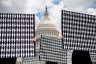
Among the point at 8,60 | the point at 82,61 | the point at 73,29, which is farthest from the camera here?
the point at 73,29

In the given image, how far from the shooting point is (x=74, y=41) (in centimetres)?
5953

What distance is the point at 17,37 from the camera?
226ft

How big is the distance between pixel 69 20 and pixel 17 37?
12.1 meters

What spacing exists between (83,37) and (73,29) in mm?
3104

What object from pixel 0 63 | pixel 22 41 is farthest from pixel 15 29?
pixel 0 63

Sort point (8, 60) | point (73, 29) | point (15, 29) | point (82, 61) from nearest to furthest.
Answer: point (82, 61) → point (8, 60) → point (73, 29) → point (15, 29)

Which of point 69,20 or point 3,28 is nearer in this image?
point 69,20

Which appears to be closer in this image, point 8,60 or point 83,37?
point 8,60

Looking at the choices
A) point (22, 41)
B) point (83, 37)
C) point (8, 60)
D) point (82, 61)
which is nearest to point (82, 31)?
point (83, 37)

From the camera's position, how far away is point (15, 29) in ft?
218

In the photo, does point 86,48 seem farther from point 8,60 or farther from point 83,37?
point 8,60

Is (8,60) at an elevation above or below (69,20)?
below

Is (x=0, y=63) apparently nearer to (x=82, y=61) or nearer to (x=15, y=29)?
(x=82, y=61)

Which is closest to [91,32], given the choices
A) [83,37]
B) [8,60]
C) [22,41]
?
[83,37]
